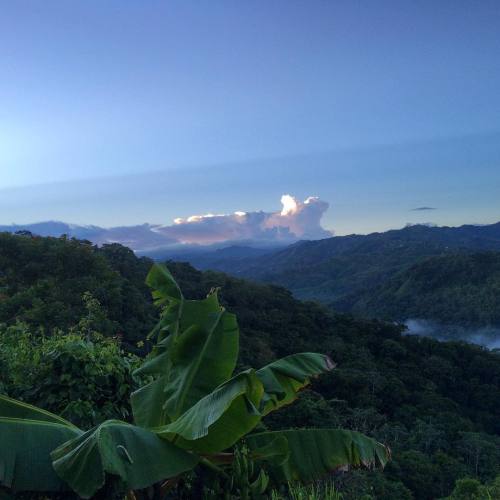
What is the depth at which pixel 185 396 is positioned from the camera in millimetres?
4355

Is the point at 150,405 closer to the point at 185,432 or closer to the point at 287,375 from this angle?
the point at 287,375

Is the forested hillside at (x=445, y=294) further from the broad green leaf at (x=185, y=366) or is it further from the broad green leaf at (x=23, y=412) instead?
the broad green leaf at (x=23, y=412)

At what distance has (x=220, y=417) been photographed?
3623 mm

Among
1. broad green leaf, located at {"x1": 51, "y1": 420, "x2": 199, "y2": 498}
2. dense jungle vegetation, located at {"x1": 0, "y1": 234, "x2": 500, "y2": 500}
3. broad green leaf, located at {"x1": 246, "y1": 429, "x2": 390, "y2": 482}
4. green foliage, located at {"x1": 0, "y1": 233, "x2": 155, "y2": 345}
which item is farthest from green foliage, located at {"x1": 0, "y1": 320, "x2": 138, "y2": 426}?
green foliage, located at {"x1": 0, "y1": 233, "x2": 155, "y2": 345}

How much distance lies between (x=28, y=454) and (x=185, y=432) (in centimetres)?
111

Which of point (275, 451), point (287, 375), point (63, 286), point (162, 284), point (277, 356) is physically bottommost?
point (277, 356)

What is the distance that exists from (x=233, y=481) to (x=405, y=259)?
15862 centimetres

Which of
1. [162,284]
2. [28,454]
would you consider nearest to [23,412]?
[28,454]

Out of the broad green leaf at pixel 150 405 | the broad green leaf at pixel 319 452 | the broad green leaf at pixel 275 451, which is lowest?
the broad green leaf at pixel 319 452

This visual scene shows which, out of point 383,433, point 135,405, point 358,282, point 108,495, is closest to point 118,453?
point 108,495

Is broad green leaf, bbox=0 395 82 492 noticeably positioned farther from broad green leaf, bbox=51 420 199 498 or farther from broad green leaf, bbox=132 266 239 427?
broad green leaf, bbox=132 266 239 427

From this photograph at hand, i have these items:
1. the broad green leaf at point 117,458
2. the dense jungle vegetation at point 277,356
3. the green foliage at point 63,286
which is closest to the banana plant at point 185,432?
the broad green leaf at point 117,458

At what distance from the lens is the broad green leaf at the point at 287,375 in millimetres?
4418

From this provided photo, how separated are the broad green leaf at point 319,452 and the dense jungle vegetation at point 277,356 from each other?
1.62 metres
